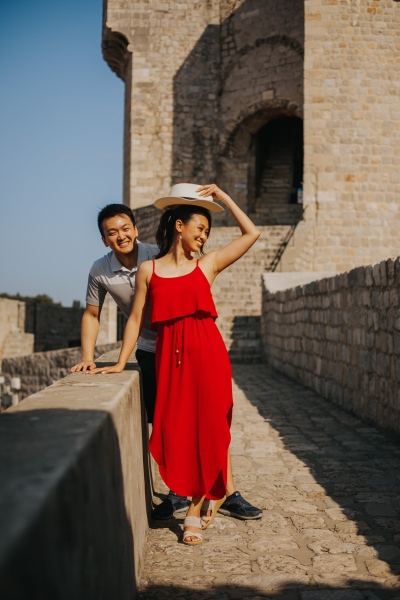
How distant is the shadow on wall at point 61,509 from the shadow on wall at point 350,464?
958 mm

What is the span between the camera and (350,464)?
4781 mm

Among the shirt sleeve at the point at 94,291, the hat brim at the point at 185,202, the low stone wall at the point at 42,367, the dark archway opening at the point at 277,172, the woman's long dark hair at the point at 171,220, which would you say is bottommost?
the low stone wall at the point at 42,367

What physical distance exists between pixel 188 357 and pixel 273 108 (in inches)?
743

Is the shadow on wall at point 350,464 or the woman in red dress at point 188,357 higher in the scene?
the woman in red dress at point 188,357

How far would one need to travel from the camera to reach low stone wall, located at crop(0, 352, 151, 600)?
3.72ft

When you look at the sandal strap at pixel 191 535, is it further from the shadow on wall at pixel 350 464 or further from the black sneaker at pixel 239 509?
the shadow on wall at pixel 350 464

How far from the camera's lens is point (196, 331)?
10.9 ft

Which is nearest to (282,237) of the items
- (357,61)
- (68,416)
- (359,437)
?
(357,61)

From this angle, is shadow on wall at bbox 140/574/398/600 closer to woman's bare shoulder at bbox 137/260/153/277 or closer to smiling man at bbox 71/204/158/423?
smiling man at bbox 71/204/158/423

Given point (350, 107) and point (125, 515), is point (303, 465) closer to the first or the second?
point (125, 515)

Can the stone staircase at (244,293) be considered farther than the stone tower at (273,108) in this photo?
No

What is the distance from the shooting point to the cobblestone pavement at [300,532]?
272 cm

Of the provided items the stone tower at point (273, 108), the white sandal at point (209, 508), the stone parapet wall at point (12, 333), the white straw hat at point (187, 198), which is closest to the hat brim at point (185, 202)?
the white straw hat at point (187, 198)

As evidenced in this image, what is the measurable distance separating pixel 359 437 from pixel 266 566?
2.95 metres
